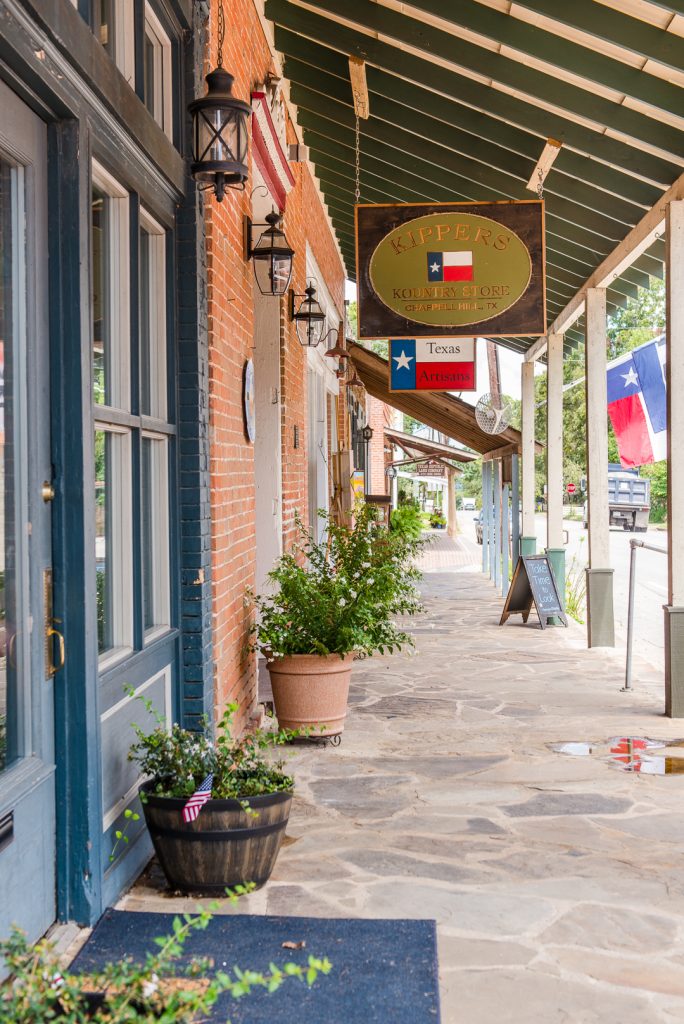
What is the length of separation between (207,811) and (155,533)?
1194mm

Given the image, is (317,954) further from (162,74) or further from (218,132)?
(162,74)

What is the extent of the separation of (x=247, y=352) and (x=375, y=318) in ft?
4.90

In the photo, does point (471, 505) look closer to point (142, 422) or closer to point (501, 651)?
point (501, 651)

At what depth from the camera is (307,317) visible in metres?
7.77

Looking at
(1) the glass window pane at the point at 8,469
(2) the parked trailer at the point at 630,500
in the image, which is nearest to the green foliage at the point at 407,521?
(1) the glass window pane at the point at 8,469

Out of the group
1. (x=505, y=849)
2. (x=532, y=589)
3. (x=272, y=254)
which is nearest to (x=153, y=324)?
(x=272, y=254)

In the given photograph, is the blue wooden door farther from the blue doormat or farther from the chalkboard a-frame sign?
the chalkboard a-frame sign

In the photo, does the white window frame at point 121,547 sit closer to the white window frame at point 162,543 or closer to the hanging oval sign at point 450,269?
the white window frame at point 162,543

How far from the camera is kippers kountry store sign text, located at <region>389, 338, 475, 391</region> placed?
9.42 metres

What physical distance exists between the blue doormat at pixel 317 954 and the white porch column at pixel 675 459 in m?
3.45

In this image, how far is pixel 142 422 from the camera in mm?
3684

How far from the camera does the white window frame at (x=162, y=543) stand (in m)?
4.02

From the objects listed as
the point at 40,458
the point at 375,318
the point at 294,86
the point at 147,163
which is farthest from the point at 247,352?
the point at 294,86

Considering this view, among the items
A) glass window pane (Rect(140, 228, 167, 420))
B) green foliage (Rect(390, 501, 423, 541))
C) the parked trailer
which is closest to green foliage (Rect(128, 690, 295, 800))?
glass window pane (Rect(140, 228, 167, 420))
